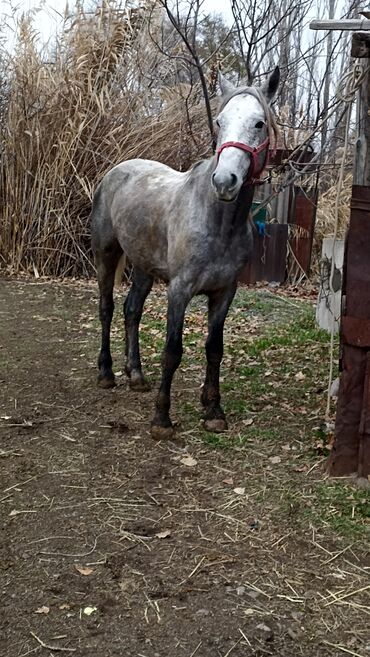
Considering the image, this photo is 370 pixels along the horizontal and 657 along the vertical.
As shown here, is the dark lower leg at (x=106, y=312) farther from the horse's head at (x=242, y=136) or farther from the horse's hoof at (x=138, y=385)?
the horse's head at (x=242, y=136)

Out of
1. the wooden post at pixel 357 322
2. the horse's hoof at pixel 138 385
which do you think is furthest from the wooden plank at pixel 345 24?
the horse's hoof at pixel 138 385

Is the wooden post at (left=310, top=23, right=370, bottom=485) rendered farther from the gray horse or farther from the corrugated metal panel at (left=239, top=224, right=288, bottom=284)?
the corrugated metal panel at (left=239, top=224, right=288, bottom=284)

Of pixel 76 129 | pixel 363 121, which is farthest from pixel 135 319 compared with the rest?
pixel 76 129

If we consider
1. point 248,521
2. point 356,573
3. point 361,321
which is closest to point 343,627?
point 356,573

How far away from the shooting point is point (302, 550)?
10.2 feet

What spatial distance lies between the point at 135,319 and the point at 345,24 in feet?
8.34

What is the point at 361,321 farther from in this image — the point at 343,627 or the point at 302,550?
the point at 343,627

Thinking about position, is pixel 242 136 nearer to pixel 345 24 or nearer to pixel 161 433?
pixel 345 24

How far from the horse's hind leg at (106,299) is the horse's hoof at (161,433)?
3.36 ft

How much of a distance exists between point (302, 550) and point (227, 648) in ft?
2.52

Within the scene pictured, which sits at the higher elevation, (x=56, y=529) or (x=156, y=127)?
(x=156, y=127)

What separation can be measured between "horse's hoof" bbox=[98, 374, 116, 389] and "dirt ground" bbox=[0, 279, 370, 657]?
62 mm

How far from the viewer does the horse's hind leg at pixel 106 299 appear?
17.3 feet

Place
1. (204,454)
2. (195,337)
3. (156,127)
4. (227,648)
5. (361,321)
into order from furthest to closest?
1. (156,127)
2. (195,337)
3. (204,454)
4. (361,321)
5. (227,648)
